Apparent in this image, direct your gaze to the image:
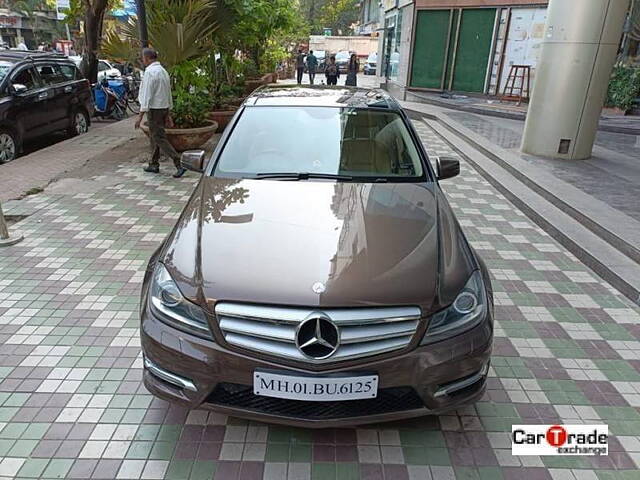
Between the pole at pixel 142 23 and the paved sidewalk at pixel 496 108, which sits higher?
the pole at pixel 142 23

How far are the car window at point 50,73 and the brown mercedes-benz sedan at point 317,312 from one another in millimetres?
8234

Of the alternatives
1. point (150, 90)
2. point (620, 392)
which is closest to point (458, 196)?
point (620, 392)

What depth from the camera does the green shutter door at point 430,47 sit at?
16.2 m

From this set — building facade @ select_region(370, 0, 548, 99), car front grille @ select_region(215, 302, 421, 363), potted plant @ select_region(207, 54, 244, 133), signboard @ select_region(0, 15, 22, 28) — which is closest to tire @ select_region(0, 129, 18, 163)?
potted plant @ select_region(207, 54, 244, 133)

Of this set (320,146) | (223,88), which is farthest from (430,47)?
(320,146)

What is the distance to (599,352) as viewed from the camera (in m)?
3.31

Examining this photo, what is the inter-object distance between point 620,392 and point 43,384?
11.4 ft

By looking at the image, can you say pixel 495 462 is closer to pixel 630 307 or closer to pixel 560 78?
pixel 630 307

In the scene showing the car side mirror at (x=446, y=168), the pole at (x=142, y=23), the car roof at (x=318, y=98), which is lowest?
the car side mirror at (x=446, y=168)

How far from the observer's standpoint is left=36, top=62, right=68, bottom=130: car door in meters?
9.18

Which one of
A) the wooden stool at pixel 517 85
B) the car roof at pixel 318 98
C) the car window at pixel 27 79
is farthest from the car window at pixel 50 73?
the wooden stool at pixel 517 85

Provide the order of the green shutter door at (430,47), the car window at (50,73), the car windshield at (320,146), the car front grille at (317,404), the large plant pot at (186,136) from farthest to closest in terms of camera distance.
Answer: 1. the green shutter door at (430,47)
2. the car window at (50,73)
3. the large plant pot at (186,136)
4. the car windshield at (320,146)
5. the car front grille at (317,404)

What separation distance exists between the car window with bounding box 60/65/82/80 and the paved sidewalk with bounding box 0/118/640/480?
21.8 ft

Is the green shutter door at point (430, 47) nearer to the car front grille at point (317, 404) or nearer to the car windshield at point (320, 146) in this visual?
the car windshield at point (320, 146)
